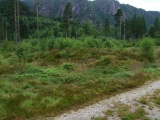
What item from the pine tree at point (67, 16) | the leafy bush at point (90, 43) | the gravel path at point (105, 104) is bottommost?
the gravel path at point (105, 104)

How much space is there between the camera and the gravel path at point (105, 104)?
11750mm

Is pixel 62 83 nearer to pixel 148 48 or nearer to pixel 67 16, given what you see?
pixel 148 48

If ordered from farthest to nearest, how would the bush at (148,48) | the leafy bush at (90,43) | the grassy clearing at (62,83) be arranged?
the leafy bush at (90,43), the bush at (148,48), the grassy clearing at (62,83)

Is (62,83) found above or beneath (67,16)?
beneath

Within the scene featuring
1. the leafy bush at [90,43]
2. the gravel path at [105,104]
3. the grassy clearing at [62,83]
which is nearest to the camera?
the gravel path at [105,104]

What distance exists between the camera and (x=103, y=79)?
1822 cm

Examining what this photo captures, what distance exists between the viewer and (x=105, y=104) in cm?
1370

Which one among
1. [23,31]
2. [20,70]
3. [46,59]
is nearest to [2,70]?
[20,70]

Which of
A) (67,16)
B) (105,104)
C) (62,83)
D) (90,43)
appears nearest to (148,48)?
(90,43)

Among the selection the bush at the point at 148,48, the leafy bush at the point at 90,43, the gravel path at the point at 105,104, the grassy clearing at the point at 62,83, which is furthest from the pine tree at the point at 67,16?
the gravel path at the point at 105,104

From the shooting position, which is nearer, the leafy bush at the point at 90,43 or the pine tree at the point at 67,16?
the leafy bush at the point at 90,43

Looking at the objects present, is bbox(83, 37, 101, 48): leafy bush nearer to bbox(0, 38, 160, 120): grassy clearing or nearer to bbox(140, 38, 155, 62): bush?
bbox(0, 38, 160, 120): grassy clearing

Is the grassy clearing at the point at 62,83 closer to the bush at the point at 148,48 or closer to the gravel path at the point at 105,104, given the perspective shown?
the gravel path at the point at 105,104

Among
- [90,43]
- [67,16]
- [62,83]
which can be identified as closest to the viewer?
[62,83]
